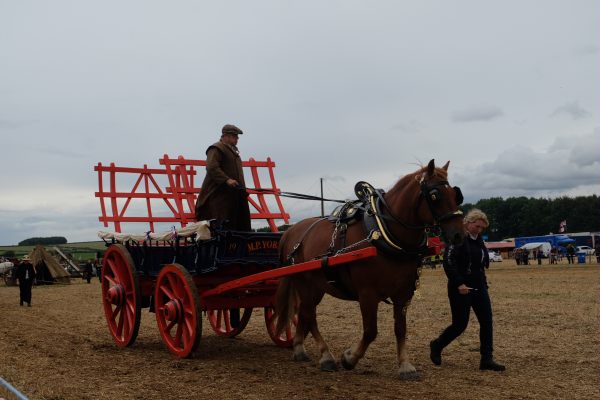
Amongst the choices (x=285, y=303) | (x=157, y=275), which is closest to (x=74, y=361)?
(x=157, y=275)

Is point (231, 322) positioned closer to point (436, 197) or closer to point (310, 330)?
point (310, 330)

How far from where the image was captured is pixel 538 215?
116 metres

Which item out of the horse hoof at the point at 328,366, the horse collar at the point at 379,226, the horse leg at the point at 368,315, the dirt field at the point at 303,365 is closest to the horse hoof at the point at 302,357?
the dirt field at the point at 303,365

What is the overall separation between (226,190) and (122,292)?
84.6 inches

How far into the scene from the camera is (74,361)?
754cm

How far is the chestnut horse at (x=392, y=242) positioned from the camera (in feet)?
19.0

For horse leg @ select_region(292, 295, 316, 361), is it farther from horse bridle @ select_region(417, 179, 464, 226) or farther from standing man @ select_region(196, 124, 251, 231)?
horse bridle @ select_region(417, 179, 464, 226)

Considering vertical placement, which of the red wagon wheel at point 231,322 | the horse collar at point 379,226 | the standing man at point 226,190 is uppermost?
the standing man at point 226,190

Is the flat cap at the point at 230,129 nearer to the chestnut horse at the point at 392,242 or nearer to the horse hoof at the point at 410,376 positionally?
the chestnut horse at the point at 392,242

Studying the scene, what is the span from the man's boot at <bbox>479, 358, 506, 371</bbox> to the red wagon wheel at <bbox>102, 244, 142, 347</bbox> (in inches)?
174

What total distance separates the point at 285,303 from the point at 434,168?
8.80 feet

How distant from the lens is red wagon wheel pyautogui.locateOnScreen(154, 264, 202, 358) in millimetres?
7284

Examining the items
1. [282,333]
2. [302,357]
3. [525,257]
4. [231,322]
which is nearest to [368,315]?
[302,357]

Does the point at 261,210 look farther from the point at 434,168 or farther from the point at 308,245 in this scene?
the point at 434,168
